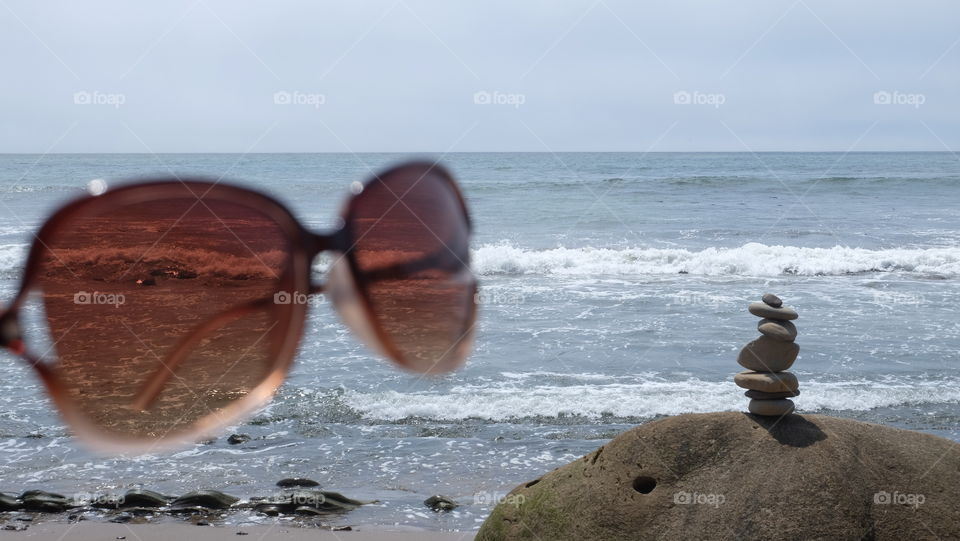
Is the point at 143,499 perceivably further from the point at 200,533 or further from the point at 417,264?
the point at 417,264

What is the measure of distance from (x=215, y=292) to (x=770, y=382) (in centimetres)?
303

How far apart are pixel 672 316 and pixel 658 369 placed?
2.79 m

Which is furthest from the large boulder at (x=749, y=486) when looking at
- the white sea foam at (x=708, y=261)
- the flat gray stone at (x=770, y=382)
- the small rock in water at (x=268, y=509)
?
the white sea foam at (x=708, y=261)

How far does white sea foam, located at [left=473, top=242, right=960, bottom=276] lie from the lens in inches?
640

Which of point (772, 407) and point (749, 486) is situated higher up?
point (772, 407)

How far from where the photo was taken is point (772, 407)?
4.10m

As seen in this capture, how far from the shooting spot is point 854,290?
47.9 feet

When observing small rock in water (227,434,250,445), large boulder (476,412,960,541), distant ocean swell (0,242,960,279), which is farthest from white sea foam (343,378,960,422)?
distant ocean swell (0,242,960,279)

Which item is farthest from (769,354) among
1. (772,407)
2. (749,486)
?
(749,486)

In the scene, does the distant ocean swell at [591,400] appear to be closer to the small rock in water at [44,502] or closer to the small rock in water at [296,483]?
the small rock in water at [296,483]

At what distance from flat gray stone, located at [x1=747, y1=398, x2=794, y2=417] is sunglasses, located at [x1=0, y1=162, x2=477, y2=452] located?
258 centimetres

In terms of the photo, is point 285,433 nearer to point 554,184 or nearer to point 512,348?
point 512,348

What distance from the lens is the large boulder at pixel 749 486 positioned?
3.81 metres

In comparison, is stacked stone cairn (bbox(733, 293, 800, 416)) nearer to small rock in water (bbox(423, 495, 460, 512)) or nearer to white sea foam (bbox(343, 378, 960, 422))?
small rock in water (bbox(423, 495, 460, 512))
